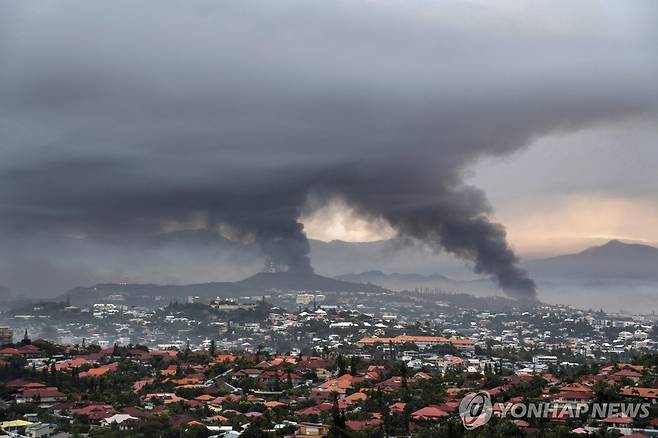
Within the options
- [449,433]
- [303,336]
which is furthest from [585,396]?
[303,336]

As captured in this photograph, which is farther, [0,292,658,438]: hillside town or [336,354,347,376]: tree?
[336,354,347,376]: tree

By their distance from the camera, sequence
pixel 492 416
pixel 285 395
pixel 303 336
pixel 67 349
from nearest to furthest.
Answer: pixel 492 416 < pixel 285 395 < pixel 67 349 < pixel 303 336

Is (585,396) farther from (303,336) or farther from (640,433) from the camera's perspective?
(303,336)

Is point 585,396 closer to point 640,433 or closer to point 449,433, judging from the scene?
point 640,433

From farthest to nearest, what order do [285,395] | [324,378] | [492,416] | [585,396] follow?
[324,378] < [285,395] < [585,396] < [492,416]

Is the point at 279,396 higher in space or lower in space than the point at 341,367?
lower

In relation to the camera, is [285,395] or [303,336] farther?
[303,336]

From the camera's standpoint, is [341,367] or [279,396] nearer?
[279,396]

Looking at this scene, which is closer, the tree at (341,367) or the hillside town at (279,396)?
the hillside town at (279,396)

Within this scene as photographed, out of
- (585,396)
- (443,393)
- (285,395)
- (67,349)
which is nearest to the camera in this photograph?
(585,396)

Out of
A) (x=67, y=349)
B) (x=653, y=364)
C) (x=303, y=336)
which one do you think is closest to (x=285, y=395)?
(x=653, y=364)
